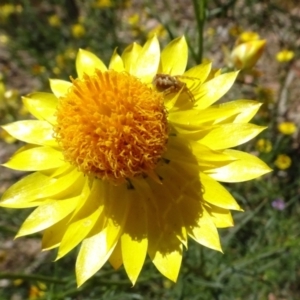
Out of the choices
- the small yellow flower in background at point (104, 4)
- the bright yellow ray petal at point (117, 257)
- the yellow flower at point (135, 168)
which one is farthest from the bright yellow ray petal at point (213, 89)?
the small yellow flower in background at point (104, 4)

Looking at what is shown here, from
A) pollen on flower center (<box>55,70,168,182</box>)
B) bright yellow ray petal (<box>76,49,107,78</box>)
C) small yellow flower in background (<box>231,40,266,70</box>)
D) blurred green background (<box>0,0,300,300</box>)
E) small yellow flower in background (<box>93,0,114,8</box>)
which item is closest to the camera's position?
pollen on flower center (<box>55,70,168,182</box>)

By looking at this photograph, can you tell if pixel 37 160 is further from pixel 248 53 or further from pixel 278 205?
pixel 278 205

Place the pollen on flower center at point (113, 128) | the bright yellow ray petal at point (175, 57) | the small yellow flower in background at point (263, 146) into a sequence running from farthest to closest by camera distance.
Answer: the small yellow flower in background at point (263, 146)
the bright yellow ray petal at point (175, 57)
the pollen on flower center at point (113, 128)

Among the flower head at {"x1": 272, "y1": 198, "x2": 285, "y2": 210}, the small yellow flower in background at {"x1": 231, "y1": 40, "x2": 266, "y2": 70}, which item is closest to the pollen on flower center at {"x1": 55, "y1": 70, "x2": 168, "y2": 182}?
the small yellow flower in background at {"x1": 231, "y1": 40, "x2": 266, "y2": 70}

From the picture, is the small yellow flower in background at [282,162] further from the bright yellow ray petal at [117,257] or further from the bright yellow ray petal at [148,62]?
the bright yellow ray petal at [117,257]

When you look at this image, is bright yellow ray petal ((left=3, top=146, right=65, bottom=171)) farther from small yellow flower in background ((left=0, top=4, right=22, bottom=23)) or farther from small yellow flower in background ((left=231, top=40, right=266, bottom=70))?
small yellow flower in background ((left=0, top=4, right=22, bottom=23))
